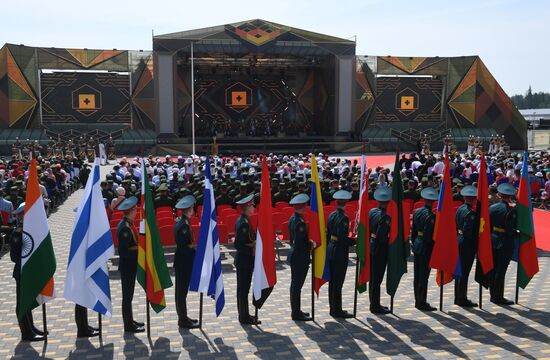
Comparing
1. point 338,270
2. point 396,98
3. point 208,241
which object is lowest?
point 338,270

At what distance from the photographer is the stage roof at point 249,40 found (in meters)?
36.0

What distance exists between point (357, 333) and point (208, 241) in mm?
2369

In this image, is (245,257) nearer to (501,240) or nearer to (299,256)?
(299,256)

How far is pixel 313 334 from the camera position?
716 centimetres

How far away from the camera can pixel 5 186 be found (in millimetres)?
14633

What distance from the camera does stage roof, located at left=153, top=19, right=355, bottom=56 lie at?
36.0m

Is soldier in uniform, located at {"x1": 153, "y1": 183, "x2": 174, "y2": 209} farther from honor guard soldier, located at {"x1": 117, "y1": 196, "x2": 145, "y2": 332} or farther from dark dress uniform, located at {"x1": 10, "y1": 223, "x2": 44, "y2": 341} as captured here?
dark dress uniform, located at {"x1": 10, "y1": 223, "x2": 44, "y2": 341}

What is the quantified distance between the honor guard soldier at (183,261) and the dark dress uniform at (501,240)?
4.64m

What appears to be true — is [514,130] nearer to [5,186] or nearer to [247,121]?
[247,121]

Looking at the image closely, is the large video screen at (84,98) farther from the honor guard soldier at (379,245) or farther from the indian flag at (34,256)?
the honor guard soldier at (379,245)

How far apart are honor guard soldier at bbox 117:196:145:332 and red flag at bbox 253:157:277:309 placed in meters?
1.65

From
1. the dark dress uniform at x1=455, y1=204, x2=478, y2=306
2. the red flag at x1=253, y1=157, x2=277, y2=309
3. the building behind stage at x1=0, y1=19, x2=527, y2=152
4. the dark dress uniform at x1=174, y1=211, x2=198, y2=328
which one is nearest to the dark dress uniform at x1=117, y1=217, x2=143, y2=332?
the dark dress uniform at x1=174, y1=211, x2=198, y2=328

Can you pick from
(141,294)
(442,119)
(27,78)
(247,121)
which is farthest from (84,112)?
(141,294)

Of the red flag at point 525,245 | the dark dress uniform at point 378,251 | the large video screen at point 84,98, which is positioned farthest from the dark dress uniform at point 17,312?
the large video screen at point 84,98
